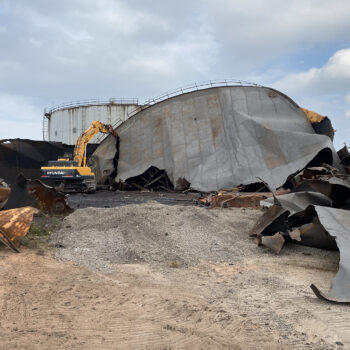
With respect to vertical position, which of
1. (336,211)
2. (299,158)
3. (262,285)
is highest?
(299,158)

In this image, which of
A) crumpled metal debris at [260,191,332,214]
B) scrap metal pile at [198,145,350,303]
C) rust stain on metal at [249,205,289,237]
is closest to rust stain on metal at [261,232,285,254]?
scrap metal pile at [198,145,350,303]

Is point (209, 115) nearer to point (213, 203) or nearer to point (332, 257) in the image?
point (213, 203)

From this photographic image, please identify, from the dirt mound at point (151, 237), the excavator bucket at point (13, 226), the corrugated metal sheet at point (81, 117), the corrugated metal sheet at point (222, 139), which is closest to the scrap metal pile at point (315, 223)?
the dirt mound at point (151, 237)

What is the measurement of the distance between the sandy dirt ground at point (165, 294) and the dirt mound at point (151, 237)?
3cm

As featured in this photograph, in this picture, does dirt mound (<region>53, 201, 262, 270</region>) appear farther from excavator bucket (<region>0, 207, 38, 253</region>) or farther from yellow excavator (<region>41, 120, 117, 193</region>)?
yellow excavator (<region>41, 120, 117, 193</region>)

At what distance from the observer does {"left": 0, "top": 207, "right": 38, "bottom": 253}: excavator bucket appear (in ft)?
20.7

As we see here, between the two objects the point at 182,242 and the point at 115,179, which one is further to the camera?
the point at 115,179

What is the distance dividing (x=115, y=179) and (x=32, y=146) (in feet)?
20.3

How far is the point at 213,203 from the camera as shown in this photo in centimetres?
1305

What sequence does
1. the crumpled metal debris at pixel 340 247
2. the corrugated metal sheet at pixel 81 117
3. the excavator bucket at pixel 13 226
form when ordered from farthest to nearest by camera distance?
the corrugated metal sheet at pixel 81 117 → the excavator bucket at pixel 13 226 → the crumpled metal debris at pixel 340 247

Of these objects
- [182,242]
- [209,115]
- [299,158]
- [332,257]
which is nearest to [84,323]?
[182,242]

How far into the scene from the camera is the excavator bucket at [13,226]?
6.31 metres

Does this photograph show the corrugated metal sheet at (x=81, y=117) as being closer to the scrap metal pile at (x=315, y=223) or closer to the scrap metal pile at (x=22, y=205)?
the scrap metal pile at (x=22, y=205)

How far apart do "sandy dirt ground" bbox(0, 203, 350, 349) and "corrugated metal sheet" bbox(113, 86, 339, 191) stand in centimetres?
1201
